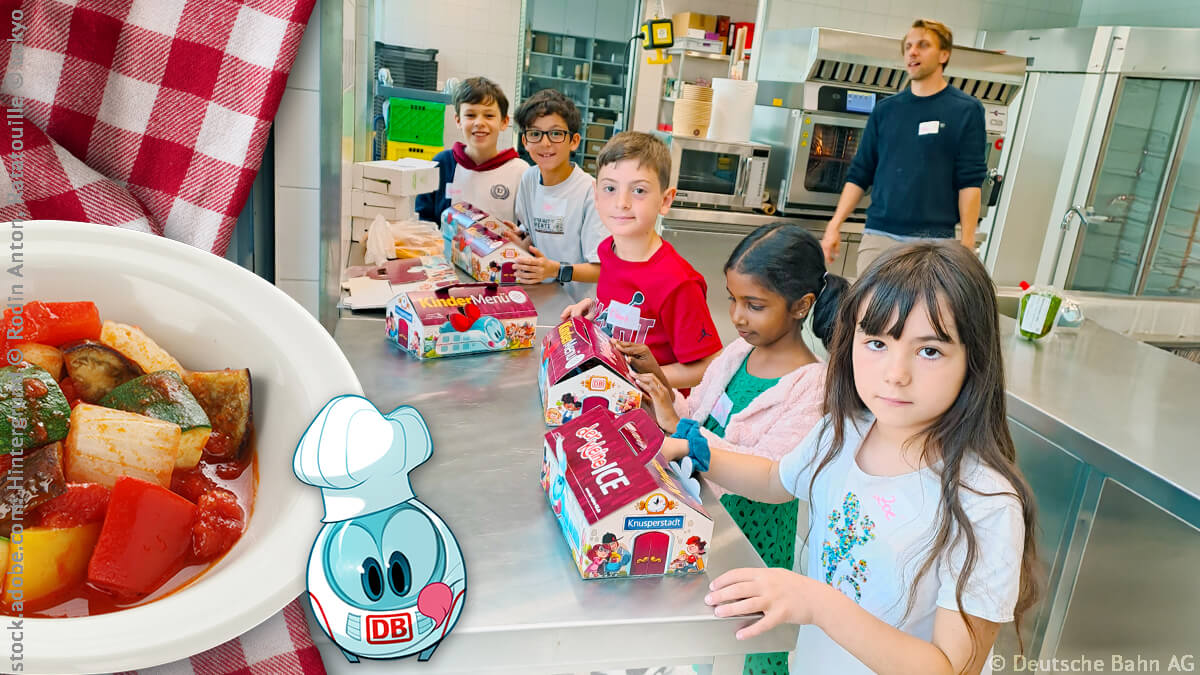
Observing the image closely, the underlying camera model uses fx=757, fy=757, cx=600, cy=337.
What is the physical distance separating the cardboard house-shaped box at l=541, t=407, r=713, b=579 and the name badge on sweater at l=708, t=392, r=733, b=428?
0.60 meters

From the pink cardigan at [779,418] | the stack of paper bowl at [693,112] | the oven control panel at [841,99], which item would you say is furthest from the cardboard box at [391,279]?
the oven control panel at [841,99]

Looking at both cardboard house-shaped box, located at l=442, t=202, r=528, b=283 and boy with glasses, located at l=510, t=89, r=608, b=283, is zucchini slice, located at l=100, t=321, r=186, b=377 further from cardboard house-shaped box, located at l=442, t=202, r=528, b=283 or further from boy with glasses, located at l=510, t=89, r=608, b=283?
boy with glasses, located at l=510, t=89, r=608, b=283

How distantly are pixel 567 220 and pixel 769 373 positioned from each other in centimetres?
127

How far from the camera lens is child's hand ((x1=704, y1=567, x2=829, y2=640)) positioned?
762mm

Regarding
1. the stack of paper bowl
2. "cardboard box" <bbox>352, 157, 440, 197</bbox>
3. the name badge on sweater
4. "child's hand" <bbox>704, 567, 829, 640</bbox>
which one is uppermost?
the stack of paper bowl

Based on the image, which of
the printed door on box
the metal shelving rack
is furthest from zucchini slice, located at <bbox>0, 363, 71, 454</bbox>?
the metal shelving rack

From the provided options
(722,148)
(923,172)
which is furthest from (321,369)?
(722,148)

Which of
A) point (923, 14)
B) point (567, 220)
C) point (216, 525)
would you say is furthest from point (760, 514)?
point (923, 14)

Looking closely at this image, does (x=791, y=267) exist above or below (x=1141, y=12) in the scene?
below

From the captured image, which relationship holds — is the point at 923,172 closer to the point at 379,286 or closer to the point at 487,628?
the point at 379,286

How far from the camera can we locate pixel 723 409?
147cm

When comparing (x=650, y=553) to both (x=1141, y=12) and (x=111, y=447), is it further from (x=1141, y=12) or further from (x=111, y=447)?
(x=1141, y=12)

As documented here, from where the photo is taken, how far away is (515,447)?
106 centimetres

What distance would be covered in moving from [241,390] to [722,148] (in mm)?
3556
